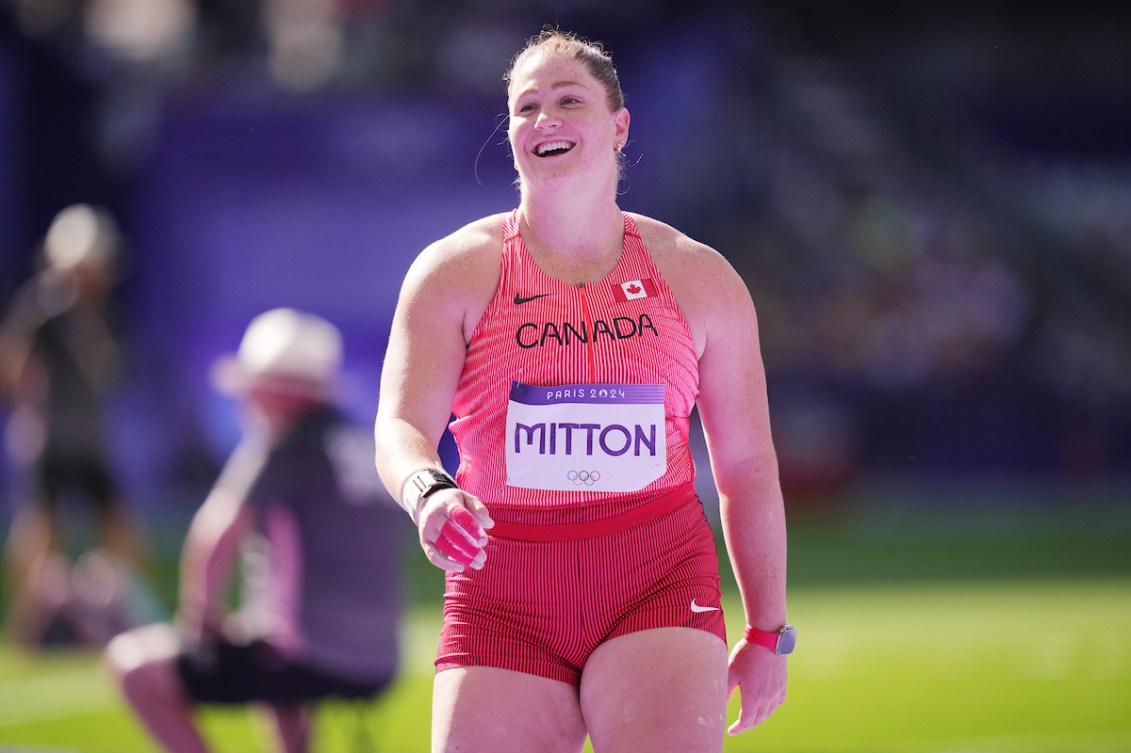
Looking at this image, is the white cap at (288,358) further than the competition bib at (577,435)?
Yes

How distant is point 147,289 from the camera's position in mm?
17516

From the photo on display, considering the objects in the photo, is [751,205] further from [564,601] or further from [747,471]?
[564,601]

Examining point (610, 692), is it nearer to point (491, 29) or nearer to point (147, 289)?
point (147, 289)

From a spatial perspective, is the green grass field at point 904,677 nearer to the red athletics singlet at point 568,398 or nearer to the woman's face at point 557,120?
the red athletics singlet at point 568,398

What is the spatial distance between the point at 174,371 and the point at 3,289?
2122 millimetres

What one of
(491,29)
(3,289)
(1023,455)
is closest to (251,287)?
(3,289)

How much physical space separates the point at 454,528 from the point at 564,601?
51 cm

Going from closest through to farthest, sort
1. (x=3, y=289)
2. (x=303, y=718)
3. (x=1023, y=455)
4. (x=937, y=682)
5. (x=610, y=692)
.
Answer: (x=610, y=692) → (x=303, y=718) → (x=937, y=682) → (x=3, y=289) → (x=1023, y=455)

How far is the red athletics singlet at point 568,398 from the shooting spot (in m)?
3.25

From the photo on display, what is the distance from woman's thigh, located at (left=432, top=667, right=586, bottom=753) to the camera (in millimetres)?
3092

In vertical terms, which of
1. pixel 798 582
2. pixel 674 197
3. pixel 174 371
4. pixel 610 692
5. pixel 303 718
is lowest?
pixel 610 692

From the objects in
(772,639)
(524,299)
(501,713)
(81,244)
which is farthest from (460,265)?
(81,244)

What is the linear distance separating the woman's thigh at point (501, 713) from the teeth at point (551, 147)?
111cm

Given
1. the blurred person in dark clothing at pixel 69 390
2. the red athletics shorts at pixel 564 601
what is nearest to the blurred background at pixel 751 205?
the blurred person in dark clothing at pixel 69 390
